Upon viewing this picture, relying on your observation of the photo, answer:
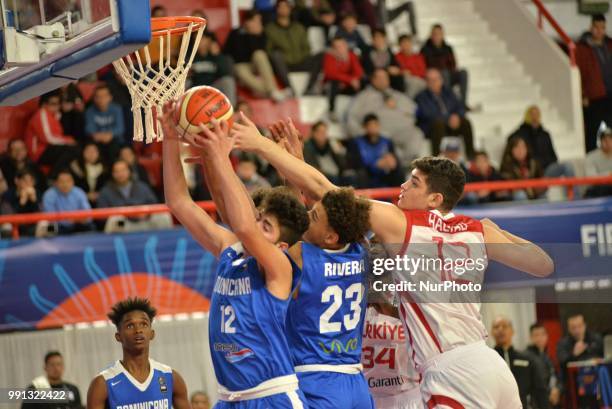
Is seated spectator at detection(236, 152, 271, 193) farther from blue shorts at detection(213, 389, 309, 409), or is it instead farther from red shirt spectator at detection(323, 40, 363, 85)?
blue shorts at detection(213, 389, 309, 409)

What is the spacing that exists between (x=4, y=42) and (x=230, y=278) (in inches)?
72.5

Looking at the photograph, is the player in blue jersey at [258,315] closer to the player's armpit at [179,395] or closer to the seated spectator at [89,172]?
the player's armpit at [179,395]

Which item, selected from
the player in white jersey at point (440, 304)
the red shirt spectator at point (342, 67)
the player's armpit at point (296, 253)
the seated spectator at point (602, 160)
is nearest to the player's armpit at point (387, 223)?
the player in white jersey at point (440, 304)

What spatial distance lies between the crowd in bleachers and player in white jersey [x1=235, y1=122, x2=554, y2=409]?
594cm

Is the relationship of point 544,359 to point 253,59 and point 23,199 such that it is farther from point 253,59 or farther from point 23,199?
point 253,59

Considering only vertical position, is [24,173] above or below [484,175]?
above

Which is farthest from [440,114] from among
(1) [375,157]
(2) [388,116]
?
(1) [375,157]

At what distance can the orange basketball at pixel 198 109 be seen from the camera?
5887 mm

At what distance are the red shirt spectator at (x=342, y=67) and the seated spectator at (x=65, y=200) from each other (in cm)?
492

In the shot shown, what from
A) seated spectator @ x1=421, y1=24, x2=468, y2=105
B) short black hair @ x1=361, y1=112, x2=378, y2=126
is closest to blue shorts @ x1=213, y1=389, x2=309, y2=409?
short black hair @ x1=361, y1=112, x2=378, y2=126

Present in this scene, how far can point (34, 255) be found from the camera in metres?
10.9

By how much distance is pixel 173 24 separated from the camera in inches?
284

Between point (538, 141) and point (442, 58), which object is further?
point (442, 58)

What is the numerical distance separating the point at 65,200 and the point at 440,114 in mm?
5873
